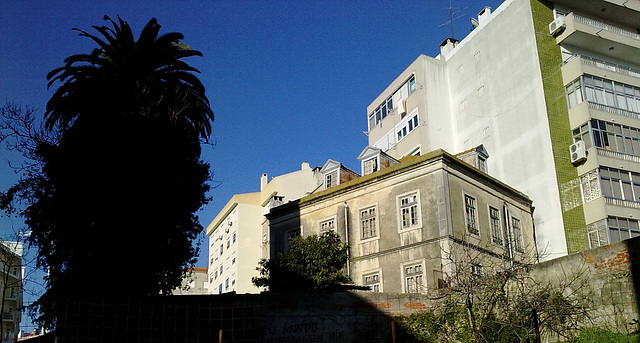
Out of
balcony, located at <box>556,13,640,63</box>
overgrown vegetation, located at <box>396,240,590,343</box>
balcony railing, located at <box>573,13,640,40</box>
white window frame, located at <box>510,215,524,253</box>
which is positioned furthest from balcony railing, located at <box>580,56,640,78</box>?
overgrown vegetation, located at <box>396,240,590,343</box>

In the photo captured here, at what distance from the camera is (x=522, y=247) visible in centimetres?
2986

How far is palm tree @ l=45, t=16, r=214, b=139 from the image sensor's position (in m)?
23.3

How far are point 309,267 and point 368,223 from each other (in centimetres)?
341

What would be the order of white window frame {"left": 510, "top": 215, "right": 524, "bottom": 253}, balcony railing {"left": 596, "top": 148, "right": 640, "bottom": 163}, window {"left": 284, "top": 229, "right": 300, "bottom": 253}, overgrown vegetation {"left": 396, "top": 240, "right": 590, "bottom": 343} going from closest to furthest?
A: overgrown vegetation {"left": 396, "top": 240, "right": 590, "bottom": 343} < white window frame {"left": 510, "top": 215, "right": 524, "bottom": 253} < window {"left": 284, "top": 229, "right": 300, "bottom": 253} < balcony railing {"left": 596, "top": 148, "right": 640, "bottom": 163}

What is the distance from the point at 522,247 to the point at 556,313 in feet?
41.4

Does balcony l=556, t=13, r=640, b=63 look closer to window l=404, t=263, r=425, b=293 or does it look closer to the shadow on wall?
window l=404, t=263, r=425, b=293

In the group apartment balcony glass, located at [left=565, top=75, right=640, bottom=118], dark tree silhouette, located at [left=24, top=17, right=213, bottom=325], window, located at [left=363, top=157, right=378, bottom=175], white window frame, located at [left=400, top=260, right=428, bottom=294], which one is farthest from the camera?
apartment balcony glass, located at [left=565, top=75, right=640, bottom=118]

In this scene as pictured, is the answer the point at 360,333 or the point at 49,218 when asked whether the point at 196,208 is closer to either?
the point at 49,218

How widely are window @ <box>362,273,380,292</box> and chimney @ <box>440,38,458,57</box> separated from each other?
2149 centimetres

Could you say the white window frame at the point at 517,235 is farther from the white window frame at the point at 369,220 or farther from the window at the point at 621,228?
the white window frame at the point at 369,220

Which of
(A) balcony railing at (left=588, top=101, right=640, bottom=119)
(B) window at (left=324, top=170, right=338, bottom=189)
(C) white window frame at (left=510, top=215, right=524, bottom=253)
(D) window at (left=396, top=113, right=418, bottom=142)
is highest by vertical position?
(D) window at (left=396, top=113, right=418, bottom=142)

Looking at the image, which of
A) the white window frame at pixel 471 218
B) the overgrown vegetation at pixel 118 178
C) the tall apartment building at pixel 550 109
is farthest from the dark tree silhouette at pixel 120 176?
the tall apartment building at pixel 550 109

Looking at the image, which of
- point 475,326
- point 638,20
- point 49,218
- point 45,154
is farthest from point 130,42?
point 638,20

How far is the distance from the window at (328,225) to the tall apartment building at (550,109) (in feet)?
33.3
